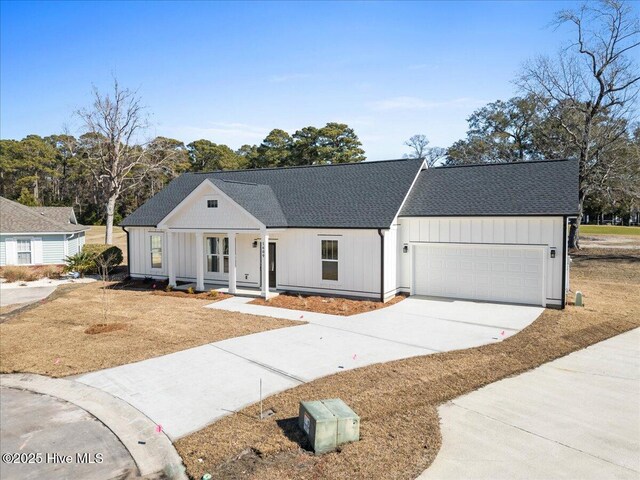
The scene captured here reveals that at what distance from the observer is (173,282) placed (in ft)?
63.4

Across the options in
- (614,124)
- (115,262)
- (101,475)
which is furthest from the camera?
(614,124)

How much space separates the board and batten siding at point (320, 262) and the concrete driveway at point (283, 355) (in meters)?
1.91

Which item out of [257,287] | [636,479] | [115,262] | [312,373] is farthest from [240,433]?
[115,262]

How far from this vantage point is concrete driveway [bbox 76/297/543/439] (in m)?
7.74

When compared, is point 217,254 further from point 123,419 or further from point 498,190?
point 123,419

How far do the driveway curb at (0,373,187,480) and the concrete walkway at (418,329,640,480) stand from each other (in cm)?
340

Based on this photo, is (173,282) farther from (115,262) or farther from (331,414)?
(331,414)

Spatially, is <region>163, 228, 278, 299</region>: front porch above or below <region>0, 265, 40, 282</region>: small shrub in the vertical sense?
above

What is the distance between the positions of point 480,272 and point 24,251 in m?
25.7

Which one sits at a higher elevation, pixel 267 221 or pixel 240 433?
pixel 267 221

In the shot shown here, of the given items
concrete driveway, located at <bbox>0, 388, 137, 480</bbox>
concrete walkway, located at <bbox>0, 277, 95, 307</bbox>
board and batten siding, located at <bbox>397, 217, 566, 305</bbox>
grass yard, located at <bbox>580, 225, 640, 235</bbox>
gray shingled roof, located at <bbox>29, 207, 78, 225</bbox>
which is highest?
gray shingled roof, located at <bbox>29, 207, 78, 225</bbox>

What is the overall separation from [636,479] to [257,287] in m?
15.0

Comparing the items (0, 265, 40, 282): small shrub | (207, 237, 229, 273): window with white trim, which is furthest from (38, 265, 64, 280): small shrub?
(207, 237, 229, 273): window with white trim

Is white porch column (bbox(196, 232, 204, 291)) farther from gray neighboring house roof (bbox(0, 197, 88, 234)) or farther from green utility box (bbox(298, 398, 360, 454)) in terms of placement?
gray neighboring house roof (bbox(0, 197, 88, 234))
